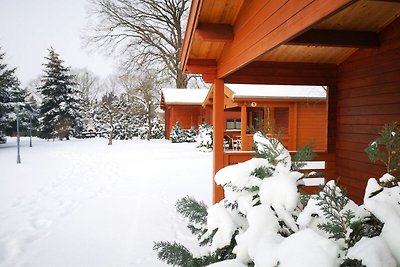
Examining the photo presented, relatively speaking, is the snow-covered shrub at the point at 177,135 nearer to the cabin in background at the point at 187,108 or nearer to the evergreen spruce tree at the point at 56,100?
the cabin in background at the point at 187,108

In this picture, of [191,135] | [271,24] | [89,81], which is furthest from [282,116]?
[89,81]

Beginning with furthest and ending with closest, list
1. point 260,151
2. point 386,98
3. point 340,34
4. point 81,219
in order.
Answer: point 81,219 → point 386,98 → point 340,34 → point 260,151

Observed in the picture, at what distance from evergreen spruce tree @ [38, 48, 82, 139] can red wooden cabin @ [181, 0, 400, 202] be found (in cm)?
2467

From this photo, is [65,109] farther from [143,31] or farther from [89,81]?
[89,81]

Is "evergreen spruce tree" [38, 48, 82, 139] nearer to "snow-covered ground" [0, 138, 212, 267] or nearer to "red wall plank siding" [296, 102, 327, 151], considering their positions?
"snow-covered ground" [0, 138, 212, 267]

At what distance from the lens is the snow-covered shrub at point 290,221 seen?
0.78 metres

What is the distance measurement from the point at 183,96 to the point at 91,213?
18.9 metres

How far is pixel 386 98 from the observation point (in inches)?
155

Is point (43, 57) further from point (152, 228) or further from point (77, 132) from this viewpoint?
point (152, 228)

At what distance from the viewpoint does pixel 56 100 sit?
88.6ft

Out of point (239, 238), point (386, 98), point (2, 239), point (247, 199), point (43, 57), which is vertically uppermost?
point (43, 57)

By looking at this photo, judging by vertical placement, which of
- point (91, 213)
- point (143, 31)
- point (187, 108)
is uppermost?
point (143, 31)

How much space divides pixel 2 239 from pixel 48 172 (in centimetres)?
574

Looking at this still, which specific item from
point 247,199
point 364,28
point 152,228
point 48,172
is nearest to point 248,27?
point 364,28
